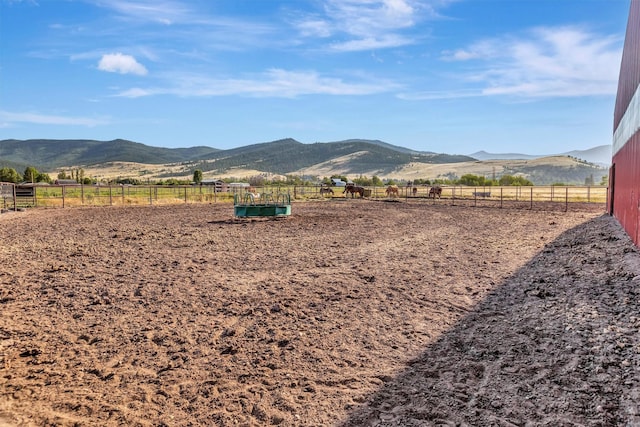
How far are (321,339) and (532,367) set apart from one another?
2203 millimetres

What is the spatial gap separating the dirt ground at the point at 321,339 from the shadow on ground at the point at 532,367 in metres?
0.02

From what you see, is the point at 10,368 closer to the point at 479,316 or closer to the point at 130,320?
the point at 130,320

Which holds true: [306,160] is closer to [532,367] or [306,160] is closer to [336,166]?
[336,166]

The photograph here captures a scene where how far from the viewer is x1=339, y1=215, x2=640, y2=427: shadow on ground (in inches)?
149

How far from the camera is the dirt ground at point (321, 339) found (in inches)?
156

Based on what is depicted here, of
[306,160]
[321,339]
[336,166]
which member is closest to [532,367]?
[321,339]

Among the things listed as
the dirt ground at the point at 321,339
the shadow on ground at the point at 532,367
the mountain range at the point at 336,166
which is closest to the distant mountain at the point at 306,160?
the mountain range at the point at 336,166

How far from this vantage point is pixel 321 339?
5.65m

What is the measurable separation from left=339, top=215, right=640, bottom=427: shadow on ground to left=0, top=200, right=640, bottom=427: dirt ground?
0.02 meters

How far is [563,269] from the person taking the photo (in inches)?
357

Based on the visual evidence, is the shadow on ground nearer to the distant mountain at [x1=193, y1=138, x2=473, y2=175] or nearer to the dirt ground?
the dirt ground

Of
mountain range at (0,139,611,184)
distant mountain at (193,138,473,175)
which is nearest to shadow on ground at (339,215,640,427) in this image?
mountain range at (0,139,611,184)

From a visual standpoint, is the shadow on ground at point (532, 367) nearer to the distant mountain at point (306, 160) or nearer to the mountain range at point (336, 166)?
the mountain range at point (336, 166)

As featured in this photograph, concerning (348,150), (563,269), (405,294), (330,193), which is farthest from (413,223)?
(348,150)
